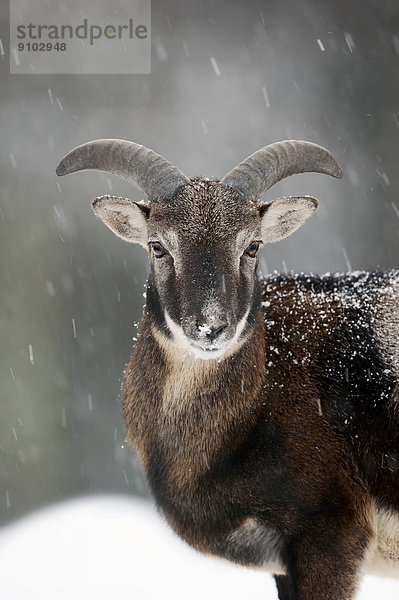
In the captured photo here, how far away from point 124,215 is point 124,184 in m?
13.5

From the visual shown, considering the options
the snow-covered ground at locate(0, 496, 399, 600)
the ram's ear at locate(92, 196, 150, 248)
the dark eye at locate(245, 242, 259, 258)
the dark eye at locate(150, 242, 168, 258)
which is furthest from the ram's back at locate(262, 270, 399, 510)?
the snow-covered ground at locate(0, 496, 399, 600)

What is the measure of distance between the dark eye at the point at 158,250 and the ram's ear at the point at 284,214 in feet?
3.17

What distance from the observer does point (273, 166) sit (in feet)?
21.6

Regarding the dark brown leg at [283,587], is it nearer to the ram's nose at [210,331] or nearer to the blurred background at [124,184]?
the ram's nose at [210,331]

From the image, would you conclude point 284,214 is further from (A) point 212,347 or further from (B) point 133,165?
(A) point 212,347

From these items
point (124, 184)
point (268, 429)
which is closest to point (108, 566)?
point (268, 429)

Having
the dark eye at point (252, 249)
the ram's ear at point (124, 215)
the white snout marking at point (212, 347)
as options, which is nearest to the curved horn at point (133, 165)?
the ram's ear at point (124, 215)

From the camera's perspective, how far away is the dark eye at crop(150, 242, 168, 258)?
6.03 metres

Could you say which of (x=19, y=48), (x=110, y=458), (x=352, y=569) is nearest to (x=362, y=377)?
(x=352, y=569)

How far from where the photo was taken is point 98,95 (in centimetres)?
2247

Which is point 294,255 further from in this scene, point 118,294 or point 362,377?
point 362,377

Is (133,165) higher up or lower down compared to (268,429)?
higher up

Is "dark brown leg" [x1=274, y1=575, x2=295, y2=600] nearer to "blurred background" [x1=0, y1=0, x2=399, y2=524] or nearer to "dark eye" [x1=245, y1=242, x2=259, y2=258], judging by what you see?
"dark eye" [x1=245, y1=242, x2=259, y2=258]

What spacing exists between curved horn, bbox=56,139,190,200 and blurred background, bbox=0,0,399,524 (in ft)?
36.9
